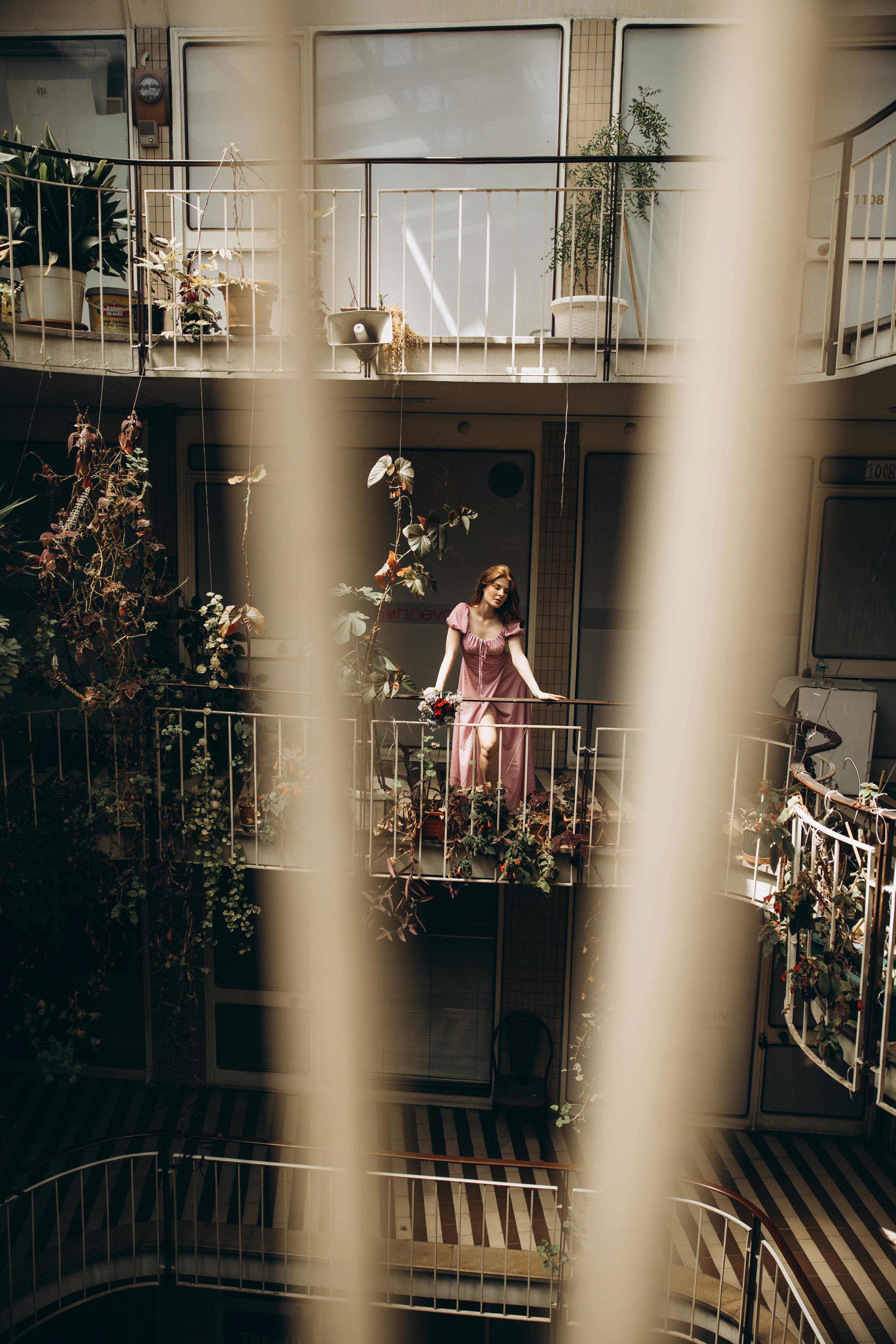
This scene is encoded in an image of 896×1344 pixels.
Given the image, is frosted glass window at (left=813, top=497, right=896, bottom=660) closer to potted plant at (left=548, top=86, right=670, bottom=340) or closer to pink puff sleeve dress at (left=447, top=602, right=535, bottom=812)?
potted plant at (left=548, top=86, right=670, bottom=340)

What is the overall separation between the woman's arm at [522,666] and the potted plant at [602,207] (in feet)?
5.90

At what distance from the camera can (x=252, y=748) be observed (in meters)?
4.88

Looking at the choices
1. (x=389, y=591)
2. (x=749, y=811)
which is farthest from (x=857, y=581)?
(x=389, y=591)

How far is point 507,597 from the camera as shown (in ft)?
15.3

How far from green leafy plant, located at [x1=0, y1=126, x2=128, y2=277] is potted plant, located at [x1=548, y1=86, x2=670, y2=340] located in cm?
266

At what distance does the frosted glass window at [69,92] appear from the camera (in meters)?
5.54

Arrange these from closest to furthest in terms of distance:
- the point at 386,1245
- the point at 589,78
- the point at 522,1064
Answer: the point at 386,1245 < the point at 589,78 < the point at 522,1064

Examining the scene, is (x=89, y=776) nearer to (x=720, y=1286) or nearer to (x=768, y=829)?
(x=768, y=829)

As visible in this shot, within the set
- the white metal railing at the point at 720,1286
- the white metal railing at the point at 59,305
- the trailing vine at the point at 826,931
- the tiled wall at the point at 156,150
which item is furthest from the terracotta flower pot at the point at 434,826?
the tiled wall at the point at 156,150

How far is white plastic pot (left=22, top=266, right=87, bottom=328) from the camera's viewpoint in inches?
185

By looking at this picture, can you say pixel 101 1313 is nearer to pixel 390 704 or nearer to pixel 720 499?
pixel 390 704

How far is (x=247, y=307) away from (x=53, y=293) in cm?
116

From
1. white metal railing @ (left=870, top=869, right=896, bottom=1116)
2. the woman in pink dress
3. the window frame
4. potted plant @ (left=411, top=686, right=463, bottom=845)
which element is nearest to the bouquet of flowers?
potted plant @ (left=411, top=686, right=463, bottom=845)

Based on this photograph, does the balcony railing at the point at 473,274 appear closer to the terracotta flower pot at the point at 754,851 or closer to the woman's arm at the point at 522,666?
the woman's arm at the point at 522,666
